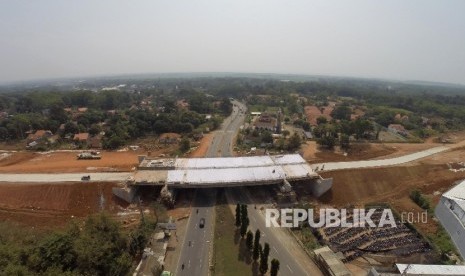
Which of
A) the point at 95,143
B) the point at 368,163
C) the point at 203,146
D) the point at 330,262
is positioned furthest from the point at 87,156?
the point at 368,163

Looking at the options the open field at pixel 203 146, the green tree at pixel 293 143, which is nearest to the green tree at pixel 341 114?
the green tree at pixel 293 143

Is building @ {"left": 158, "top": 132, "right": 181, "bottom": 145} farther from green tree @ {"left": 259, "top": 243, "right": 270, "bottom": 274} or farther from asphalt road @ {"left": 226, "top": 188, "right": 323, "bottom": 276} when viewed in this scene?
green tree @ {"left": 259, "top": 243, "right": 270, "bottom": 274}

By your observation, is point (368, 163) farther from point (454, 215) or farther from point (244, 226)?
point (244, 226)

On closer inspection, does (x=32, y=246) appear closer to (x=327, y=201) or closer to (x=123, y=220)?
(x=123, y=220)

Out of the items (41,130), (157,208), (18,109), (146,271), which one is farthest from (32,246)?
(18,109)

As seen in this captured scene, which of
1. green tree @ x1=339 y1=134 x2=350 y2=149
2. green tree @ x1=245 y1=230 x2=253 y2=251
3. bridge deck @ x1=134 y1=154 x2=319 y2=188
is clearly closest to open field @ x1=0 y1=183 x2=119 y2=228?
bridge deck @ x1=134 y1=154 x2=319 y2=188

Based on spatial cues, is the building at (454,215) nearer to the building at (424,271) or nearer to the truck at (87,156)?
the building at (424,271)
